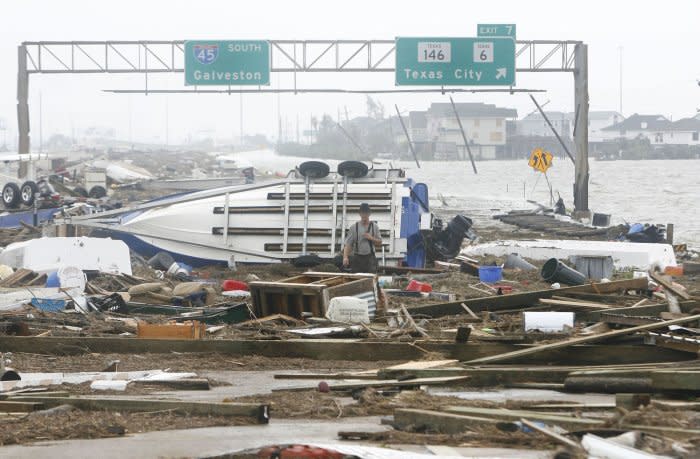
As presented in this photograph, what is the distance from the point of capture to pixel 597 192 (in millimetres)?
79625

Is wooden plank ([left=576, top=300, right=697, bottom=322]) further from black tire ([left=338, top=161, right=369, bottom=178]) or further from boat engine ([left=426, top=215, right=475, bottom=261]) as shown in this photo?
black tire ([left=338, top=161, right=369, bottom=178])

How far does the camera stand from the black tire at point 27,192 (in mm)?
34312

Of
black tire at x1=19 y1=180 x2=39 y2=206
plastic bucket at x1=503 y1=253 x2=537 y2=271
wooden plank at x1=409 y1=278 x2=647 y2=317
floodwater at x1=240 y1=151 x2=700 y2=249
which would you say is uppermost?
black tire at x1=19 y1=180 x2=39 y2=206

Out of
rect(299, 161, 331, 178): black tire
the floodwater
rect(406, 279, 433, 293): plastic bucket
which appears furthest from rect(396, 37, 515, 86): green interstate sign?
rect(406, 279, 433, 293): plastic bucket

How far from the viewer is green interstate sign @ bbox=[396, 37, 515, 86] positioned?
1441 inches

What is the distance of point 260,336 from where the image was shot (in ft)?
42.4

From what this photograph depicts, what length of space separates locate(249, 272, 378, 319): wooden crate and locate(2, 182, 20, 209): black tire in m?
21.4

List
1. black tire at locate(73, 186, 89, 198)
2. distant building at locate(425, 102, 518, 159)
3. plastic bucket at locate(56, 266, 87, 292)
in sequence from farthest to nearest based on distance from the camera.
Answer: distant building at locate(425, 102, 518, 159), black tire at locate(73, 186, 89, 198), plastic bucket at locate(56, 266, 87, 292)

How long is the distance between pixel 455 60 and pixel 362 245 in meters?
18.3

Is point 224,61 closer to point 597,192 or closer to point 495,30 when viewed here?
point 495,30

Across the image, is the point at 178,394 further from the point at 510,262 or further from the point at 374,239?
the point at 510,262

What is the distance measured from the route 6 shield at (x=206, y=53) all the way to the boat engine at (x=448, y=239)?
15.1 metres

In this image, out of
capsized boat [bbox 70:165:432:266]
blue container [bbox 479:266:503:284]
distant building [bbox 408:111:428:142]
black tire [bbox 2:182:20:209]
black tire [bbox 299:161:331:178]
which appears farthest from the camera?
distant building [bbox 408:111:428:142]

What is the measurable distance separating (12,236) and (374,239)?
1109cm
